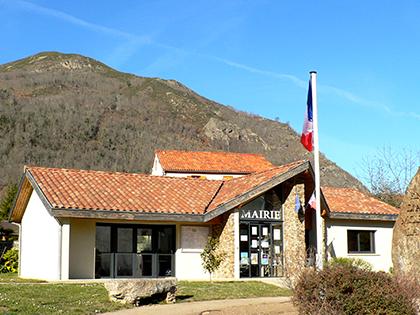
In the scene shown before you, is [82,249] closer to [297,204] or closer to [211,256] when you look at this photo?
[211,256]

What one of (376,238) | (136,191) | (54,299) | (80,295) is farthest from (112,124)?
(54,299)

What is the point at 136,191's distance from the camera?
2661 centimetres

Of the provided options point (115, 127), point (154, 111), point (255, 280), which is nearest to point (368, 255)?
point (255, 280)

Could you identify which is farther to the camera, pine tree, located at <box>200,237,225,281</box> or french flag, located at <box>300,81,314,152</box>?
pine tree, located at <box>200,237,225,281</box>

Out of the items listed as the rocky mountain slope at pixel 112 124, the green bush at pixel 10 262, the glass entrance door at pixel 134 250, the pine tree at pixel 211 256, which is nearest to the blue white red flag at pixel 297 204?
the pine tree at pixel 211 256

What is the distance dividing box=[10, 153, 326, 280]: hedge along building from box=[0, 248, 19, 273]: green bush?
4204 mm

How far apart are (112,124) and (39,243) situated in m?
79.6

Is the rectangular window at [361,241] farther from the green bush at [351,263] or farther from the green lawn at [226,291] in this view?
the green lawn at [226,291]

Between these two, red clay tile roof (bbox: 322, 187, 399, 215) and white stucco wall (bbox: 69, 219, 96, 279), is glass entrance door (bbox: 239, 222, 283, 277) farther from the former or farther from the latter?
white stucco wall (bbox: 69, 219, 96, 279)

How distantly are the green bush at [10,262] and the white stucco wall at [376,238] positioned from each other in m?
14.8

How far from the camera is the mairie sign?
2600cm

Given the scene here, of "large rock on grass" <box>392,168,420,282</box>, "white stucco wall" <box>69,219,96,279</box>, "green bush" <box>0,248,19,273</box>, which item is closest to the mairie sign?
"white stucco wall" <box>69,219,96,279</box>

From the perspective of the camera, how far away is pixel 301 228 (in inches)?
1043

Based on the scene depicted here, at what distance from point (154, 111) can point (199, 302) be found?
100532 mm
